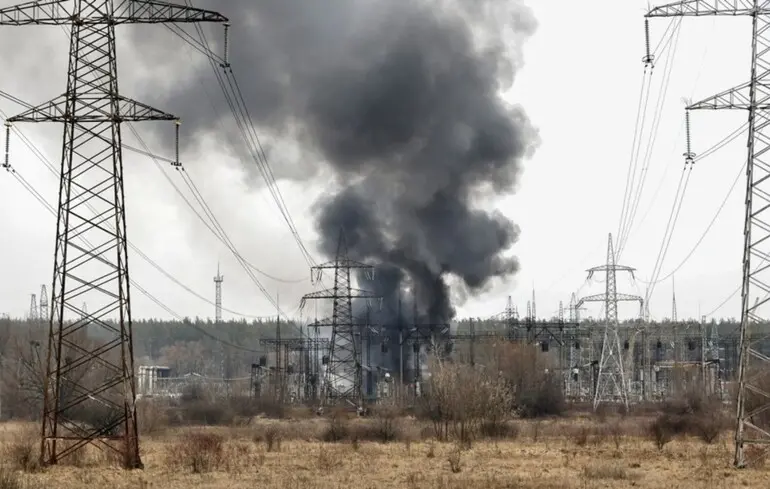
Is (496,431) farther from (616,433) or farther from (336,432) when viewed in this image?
(336,432)

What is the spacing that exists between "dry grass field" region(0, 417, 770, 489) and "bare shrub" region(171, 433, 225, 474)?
0.16ft

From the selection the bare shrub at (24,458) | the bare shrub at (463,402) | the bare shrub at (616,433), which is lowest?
the bare shrub at (616,433)

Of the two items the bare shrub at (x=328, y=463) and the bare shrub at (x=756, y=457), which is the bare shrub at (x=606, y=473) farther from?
the bare shrub at (x=328, y=463)

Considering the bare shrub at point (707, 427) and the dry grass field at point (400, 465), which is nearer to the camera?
the dry grass field at point (400, 465)

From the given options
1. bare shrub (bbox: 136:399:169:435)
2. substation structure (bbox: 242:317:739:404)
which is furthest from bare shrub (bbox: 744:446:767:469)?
substation structure (bbox: 242:317:739:404)

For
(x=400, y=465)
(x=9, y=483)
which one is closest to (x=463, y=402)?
(x=400, y=465)

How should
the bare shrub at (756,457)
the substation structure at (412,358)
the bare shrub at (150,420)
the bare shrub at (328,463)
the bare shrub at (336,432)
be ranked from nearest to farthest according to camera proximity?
the bare shrub at (756,457)
the bare shrub at (328,463)
the bare shrub at (336,432)
the bare shrub at (150,420)
the substation structure at (412,358)

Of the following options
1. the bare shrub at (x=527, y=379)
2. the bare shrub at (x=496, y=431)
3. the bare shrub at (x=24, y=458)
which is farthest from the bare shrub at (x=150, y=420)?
the bare shrub at (x=24, y=458)

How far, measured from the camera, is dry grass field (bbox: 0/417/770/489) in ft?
104

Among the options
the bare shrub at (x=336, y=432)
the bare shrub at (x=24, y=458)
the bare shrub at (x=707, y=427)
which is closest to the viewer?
the bare shrub at (x=24, y=458)

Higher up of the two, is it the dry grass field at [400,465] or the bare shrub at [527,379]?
the bare shrub at [527,379]

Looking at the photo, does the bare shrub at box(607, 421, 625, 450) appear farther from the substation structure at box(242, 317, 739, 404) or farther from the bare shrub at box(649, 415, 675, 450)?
the substation structure at box(242, 317, 739, 404)

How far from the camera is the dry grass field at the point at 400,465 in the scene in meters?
Result: 31.7

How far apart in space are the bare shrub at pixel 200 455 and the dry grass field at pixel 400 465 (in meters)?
0.05
